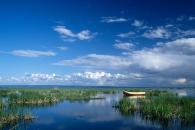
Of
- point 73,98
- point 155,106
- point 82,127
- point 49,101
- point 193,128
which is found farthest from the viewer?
point 73,98

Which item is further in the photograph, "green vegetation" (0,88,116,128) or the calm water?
"green vegetation" (0,88,116,128)

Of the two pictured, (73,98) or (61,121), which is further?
(73,98)

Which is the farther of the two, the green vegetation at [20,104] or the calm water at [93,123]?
the green vegetation at [20,104]

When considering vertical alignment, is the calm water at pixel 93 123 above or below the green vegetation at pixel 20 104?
below

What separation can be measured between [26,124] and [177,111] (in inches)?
705

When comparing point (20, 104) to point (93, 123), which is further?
point (20, 104)

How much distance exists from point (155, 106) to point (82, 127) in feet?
36.0

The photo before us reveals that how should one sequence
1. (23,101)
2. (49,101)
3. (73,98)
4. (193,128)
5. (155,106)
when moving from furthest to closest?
(73,98) < (49,101) < (23,101) < (155,106) < (193,128)

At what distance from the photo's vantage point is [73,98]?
69.4 m

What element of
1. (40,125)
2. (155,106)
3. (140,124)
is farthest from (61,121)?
(155,106)

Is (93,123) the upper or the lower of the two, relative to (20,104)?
lower

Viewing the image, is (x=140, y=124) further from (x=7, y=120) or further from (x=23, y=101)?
(x=23, y=101)

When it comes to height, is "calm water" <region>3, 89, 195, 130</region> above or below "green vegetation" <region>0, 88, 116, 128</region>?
below

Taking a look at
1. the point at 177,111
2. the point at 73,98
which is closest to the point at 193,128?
the point at 177,111
